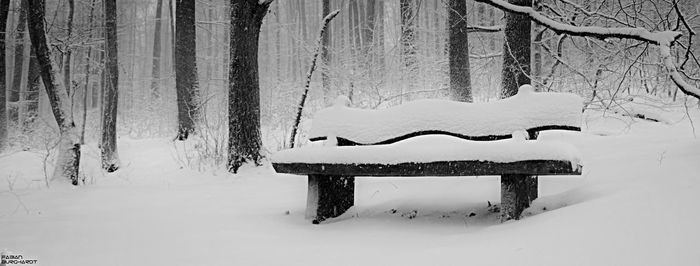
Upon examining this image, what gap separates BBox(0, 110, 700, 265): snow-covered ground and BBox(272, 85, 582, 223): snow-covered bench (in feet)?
0.81

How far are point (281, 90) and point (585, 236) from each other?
12.8 m

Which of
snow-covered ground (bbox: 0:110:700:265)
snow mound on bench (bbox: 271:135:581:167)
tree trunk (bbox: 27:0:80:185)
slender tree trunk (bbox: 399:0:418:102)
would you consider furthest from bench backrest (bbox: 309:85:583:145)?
slender tree trunk (bbox: 399:0:418:102)

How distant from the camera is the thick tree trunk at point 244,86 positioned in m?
6.68

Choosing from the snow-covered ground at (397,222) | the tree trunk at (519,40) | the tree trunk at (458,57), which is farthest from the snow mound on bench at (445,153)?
the tree trunk at (458,57)

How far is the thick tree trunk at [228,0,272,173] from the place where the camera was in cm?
668

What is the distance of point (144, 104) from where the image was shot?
69.4 ft

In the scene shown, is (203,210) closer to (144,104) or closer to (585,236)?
(585,236)

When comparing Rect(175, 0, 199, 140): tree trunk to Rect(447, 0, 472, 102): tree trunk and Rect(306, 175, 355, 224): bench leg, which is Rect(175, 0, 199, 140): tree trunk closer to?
Rect(447, 0, 472, 102): tree trunk

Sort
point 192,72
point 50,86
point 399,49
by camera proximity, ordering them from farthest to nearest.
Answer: point 399,49 → point 192,72 → point 50,86

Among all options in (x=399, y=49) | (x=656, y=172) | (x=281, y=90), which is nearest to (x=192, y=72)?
(x=281, y=90)

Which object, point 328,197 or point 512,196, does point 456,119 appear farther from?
point 328,197

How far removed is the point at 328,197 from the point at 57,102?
3971 mm

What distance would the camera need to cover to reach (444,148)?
11.0 feet

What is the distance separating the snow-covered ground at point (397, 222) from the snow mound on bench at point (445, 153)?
0.37 m
